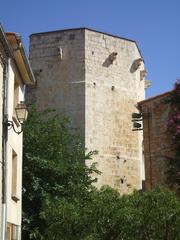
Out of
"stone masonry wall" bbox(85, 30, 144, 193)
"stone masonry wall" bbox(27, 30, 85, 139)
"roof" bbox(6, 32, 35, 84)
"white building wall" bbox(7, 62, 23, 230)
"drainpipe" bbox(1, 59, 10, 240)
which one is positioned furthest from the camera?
"stone masonry wall" bbox(27, 30, 85, 139)

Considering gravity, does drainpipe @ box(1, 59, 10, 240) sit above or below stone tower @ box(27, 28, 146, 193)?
below

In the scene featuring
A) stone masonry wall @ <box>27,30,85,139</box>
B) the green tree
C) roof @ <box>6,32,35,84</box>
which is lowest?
the green tree

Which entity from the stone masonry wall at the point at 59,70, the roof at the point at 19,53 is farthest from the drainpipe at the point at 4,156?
the stone masonry wall at the point at 59,70

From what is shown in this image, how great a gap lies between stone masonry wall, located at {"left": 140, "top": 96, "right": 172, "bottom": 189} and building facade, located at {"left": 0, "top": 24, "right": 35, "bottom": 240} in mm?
6298

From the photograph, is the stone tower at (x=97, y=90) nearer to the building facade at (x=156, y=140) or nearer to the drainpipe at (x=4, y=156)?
the building facade at (x=156, y=140)

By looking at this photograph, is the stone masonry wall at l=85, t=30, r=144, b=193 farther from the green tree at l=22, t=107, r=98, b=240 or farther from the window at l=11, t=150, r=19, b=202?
A: the window at l=11, t=150, r=19, b=202

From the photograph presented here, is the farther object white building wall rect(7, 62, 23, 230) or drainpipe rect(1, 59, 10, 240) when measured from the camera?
white building wall rect(7, 62, 23, 230)

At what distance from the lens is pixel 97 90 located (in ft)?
98.7

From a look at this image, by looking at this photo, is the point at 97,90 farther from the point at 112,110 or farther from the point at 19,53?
the point at 19,53

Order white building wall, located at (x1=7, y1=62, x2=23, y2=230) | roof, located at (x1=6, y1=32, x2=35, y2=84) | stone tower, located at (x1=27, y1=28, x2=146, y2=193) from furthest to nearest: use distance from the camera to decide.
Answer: stone tower, located at (x1=27, y1=28, x2=146, y2=193)
roof, located at (x1=6, y1=32, x2=35, y2=84)
white building wall, located at (x1=7, y1=62, x2=23, y2=230)

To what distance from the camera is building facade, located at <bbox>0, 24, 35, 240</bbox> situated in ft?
38.7

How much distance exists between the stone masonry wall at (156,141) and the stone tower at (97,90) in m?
9.13

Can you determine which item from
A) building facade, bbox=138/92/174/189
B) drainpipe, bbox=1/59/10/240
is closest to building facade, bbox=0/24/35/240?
drainpipe, bbox=1/59/10/240

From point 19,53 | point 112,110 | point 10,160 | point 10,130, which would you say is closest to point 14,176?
point 10,160
